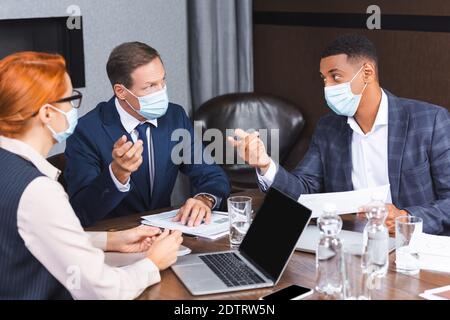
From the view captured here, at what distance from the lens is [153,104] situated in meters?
2.74

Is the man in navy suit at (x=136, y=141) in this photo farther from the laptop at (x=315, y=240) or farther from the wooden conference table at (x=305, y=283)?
the wooden conference table at (x=305, y=283)

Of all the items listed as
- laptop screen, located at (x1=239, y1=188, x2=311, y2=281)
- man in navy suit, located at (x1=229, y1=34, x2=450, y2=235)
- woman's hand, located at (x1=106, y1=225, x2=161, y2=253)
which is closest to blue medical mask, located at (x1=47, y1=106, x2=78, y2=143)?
woman's hand, located at (x1=106, y1=225, x2=161, y2=253)

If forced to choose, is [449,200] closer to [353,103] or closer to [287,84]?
[353,103]

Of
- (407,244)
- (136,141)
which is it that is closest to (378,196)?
(407,244)

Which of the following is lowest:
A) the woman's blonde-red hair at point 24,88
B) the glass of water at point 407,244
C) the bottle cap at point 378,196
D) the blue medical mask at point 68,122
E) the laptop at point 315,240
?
the laptop at point 315,240

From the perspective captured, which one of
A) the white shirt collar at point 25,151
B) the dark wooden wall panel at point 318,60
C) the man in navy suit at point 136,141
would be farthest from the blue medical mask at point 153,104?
the dark wooden wall panel at point 318,60

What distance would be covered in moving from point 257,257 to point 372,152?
921 mm

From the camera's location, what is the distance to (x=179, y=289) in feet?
6.02

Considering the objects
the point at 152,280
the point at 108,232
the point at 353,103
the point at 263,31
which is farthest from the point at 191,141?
the point at 263,31

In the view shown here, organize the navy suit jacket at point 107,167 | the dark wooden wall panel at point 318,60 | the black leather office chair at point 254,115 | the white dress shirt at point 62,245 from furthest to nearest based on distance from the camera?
the black leather office chair at point 254,115 → the dark wooden wall panel at point 318,60 → the navy suit jacket at point 107,167 → the white dress shirt at point 62,245

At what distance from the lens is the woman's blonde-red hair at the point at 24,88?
176cm

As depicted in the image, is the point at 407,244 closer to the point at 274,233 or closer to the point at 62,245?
the point at 274,233

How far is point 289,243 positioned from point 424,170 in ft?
3.04

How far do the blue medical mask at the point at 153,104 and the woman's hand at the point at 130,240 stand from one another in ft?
2.37
